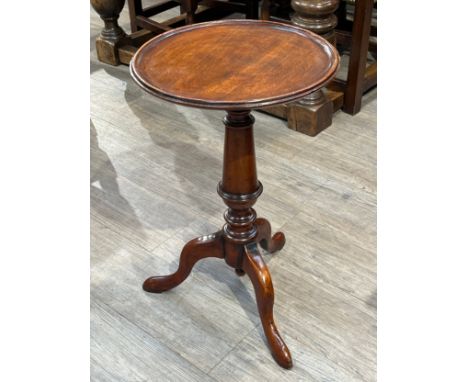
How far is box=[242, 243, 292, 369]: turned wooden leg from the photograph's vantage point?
4.67 ft

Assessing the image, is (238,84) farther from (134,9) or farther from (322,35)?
(134,9)

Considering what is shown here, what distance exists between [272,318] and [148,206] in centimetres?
72

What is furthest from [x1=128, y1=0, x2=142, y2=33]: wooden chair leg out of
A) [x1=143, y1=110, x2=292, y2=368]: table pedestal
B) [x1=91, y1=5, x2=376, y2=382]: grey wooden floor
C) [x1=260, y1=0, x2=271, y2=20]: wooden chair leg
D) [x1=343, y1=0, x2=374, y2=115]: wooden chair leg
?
[x1=143, y1=110, x2=292, y2=368]: table pedestal

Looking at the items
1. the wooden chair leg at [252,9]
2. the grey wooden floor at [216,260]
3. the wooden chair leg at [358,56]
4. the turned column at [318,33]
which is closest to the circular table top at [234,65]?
the grey wooden floor at [216,260]

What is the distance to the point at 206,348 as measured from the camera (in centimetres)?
148

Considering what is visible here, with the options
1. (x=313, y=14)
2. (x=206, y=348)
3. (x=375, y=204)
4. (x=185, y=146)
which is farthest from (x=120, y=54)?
(x=206, y=348)

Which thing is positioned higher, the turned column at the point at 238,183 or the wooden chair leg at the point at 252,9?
the turned column at the point at 238,183

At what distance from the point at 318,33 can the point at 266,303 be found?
1252 mm

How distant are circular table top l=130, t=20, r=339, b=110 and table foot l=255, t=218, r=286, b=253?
1.63 feet

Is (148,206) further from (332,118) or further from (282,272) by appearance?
(332,118)

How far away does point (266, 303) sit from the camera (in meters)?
1.44

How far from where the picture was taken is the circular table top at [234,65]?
114 cm

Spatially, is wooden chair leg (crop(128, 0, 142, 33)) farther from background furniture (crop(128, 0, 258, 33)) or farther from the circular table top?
the circular table top

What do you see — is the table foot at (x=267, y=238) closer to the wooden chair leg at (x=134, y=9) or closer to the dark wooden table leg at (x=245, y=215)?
the dark wooden table leg at (x=245, y=215)
